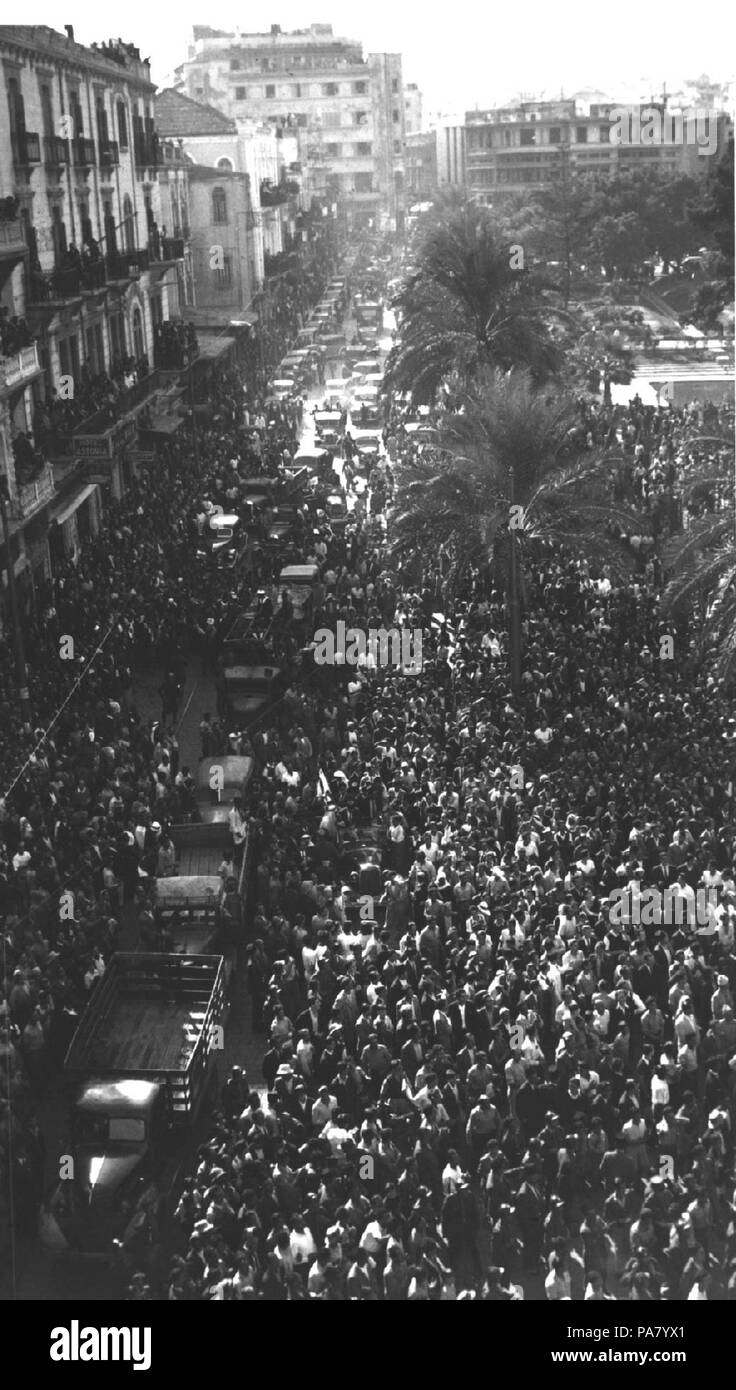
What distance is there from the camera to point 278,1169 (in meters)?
15.1

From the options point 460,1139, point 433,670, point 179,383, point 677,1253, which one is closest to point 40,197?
point 179,383

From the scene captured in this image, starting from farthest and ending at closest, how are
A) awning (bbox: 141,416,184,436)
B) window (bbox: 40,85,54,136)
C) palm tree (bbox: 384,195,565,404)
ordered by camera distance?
awning (bbox: 141,416,184,436) → palm tree (bbox: 384,195,565,404) → window (bbox: 40,85,54,136)

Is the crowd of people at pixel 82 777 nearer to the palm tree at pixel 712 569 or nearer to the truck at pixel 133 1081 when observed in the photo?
the truck at pixel 133 1081

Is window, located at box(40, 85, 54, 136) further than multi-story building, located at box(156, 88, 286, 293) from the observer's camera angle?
No

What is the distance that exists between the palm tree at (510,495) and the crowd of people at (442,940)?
1.27 meters

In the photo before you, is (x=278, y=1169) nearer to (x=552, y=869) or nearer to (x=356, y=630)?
(x=552, y=869)

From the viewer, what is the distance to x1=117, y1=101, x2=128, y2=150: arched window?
41.2 meters

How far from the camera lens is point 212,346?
160 ft

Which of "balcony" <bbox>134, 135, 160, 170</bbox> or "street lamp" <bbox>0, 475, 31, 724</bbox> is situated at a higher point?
"balcony" <bbox>134, 135, 160, 170</bbox>

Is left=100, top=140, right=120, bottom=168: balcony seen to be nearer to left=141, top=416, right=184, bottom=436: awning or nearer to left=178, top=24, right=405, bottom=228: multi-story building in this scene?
left=178, top=24, right=405, bottom=228: multi-story building

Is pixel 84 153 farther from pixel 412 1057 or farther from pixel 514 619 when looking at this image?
pixel 412 1057

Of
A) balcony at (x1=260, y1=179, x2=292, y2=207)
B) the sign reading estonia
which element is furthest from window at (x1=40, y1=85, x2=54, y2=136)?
balcony at (x1=260, y1=179, x2=292, y2=207)

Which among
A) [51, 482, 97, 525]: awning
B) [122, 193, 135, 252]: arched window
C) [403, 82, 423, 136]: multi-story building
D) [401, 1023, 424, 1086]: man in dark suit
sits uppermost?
[403, 82, 423, 136]: multi-story building

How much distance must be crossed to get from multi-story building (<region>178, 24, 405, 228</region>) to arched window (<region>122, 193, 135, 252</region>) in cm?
579
